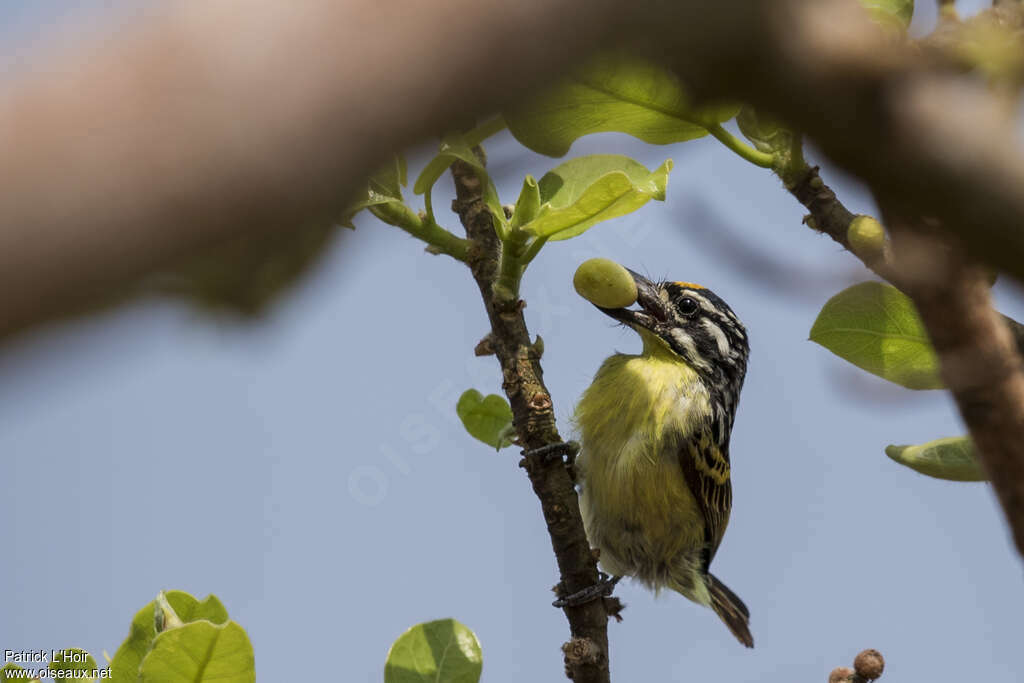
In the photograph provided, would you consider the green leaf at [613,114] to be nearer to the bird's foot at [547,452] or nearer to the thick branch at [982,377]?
the bird's foot at [547,452]

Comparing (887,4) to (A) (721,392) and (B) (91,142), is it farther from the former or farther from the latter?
(A) (721,392)

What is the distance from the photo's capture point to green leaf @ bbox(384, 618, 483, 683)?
2639 mm

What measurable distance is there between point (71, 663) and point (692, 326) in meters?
3.83

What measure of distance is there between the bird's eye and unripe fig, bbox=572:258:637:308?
5.63 feet

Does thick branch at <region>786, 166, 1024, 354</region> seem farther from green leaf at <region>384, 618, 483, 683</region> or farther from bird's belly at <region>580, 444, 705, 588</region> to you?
bird's belly at <region>580, 444, 705, 588</region>

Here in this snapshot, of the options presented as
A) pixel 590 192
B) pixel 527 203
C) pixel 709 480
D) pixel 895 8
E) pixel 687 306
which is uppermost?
pixel 687 306

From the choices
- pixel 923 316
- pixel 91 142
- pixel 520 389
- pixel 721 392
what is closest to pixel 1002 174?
pixel 923 316

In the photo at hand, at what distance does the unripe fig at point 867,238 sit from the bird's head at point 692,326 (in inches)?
116

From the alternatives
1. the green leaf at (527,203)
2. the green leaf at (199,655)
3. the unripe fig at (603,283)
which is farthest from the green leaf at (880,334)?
the green leaf at (199,655)

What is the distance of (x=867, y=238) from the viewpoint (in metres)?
2.37

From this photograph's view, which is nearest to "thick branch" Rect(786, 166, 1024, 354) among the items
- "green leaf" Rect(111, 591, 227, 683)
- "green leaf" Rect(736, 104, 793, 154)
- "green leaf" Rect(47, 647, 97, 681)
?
"green leaf" Rect(736, 104, 793, 154)

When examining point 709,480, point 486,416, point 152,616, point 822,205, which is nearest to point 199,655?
point 152,616

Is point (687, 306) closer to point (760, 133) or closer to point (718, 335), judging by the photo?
point (718, 335)

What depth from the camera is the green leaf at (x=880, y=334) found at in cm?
280
